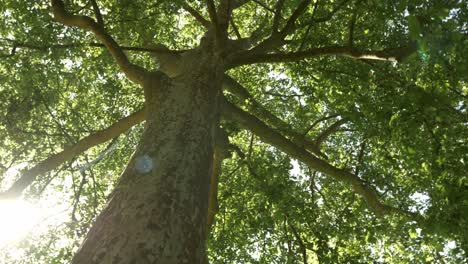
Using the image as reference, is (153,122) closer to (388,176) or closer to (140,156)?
(140,156)

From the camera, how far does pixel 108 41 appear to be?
6074mm

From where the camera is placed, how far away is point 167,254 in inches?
113

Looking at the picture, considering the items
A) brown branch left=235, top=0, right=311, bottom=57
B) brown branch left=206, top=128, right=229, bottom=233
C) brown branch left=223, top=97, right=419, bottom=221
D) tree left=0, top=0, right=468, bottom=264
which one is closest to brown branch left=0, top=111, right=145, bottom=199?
tree left=0, top=0, right=468, bottom=264

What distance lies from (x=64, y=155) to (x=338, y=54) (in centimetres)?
500

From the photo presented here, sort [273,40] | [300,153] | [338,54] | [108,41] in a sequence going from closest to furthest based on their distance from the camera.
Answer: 1. [108,41]
2. [338,54]
3. [273,40]
4. [300,153]

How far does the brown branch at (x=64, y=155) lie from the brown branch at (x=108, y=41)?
45.3 inches

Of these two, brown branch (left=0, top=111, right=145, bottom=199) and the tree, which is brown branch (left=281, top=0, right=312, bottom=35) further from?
brown branch (left=0, top=111, right=145, bottom=199)

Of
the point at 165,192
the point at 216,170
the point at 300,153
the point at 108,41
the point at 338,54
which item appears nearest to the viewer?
the point at 165,192

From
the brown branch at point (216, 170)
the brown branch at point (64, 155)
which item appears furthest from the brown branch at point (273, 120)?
the brown branch at point (64, 155)

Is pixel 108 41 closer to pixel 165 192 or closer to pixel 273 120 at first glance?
pixel 165 192

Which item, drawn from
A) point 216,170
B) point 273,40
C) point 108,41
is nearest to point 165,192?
point 108,41

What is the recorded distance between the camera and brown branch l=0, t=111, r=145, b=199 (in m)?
6.21

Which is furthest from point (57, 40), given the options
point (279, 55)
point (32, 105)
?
point (279, 55)

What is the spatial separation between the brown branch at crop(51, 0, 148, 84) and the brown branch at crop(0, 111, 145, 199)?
1149 mm
